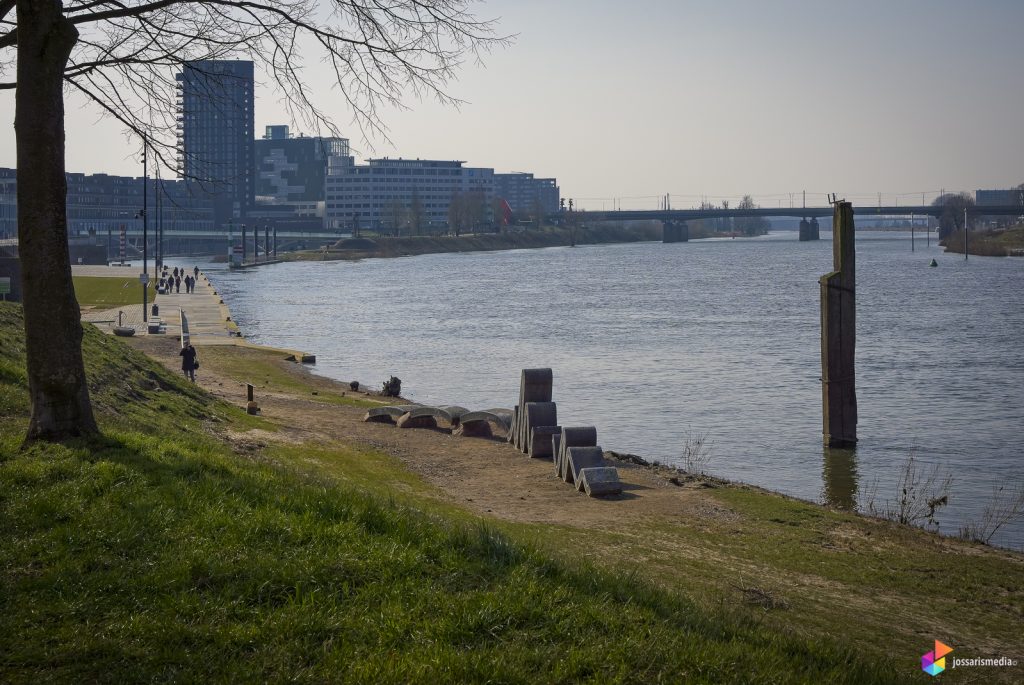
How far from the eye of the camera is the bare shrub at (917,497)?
19.3 m

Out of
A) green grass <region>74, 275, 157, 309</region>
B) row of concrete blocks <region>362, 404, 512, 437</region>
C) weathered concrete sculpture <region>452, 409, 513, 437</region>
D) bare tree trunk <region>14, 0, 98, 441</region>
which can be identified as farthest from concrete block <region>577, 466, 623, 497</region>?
green grass <region>74, 275, 157, 309</region>

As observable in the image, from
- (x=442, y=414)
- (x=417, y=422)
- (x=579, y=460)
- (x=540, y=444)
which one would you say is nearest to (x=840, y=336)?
(x=540, y=444)

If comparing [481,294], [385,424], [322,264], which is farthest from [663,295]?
[322,264]

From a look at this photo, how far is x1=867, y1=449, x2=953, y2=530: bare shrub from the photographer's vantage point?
1927 cm

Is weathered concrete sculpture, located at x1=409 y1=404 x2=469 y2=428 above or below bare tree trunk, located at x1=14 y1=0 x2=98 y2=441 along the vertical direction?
below

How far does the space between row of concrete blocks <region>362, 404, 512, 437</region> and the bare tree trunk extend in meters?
15.6

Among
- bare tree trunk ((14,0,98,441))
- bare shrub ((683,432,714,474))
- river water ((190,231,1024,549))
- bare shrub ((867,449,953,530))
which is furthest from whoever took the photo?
river water ((190,231,1024,549))

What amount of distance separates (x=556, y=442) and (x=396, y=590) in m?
14.8

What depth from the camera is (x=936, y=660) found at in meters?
9.79

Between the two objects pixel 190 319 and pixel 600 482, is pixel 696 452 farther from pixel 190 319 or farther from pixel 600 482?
pixel 190 319

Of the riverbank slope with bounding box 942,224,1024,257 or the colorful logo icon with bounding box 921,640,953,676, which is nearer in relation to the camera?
the colorful logo icon with bounding box 921,640,953,676

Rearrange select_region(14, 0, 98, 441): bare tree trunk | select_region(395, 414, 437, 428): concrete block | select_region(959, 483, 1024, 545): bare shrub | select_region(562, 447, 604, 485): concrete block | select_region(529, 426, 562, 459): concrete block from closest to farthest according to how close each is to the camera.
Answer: select_region(14, 0, 98, 441): bare tree trunk → select_region(959, 483, 1024, 545): bare shrub → select_region(562, 447, 604, 485): concrete block → select_region(529, 426, 562, 459): concrete block → select_region(395, 414, 437, 428): concrete block

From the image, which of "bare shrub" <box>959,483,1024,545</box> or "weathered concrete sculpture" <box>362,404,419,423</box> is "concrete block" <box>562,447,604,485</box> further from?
"weathered concrete sculpture" <box>362,404,419,423</box>

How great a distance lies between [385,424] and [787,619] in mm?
18843
